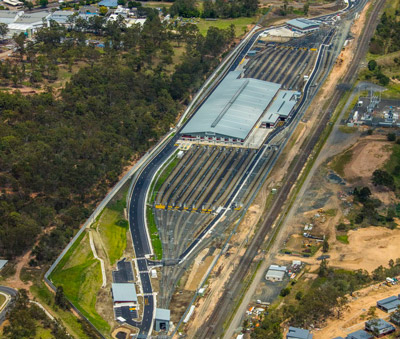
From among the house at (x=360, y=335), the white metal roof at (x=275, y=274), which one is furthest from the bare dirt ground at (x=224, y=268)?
the house at (x=360, y=335)

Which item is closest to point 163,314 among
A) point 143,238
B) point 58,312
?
point 58,312

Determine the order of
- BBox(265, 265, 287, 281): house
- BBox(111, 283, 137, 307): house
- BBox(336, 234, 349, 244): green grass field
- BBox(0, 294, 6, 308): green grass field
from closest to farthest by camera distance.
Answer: BBox(0, 294, 6, 308): green grass field < BBox(111, 283, 137, 307): house < BBox(265, 265, 287, 281): house < BBox(336, 234, 349, 244): green grass field

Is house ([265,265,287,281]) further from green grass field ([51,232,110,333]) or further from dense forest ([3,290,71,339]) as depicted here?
dense forest ([3,290,71,339])

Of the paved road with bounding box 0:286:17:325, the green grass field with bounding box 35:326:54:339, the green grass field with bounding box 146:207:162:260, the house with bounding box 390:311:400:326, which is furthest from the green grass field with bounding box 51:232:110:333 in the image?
the house with bounding box 390:311:400:326

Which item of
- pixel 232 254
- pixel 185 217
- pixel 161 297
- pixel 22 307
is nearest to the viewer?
pixel 22 307

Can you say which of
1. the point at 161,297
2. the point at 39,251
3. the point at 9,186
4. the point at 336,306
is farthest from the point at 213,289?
the point at 9,186

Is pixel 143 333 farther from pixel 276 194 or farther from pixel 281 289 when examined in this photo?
pixel 276 194

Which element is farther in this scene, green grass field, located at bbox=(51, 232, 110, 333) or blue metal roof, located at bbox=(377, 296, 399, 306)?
green grass field, located at bbox=(51, 232, 110, 333)
